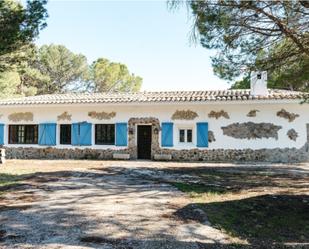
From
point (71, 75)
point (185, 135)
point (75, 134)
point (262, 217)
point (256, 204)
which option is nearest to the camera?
point (262, 217)

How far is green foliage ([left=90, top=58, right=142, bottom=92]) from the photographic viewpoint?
38031 mm

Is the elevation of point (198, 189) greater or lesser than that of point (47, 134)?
lesser

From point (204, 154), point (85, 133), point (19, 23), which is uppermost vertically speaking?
point (19, 23)

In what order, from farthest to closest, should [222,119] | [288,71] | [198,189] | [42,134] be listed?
[42,134], [222,119], [198,189], [288,71]

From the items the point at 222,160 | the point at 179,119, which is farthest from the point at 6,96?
the point at 222,160

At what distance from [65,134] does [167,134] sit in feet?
18.7

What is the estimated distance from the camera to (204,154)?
17750 mm

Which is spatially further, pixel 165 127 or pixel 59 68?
pixel 59 68

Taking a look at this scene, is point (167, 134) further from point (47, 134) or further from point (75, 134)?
point (47, 134)

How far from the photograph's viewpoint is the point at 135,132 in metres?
18.7

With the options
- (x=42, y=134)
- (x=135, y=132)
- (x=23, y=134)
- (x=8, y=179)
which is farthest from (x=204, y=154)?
(x=23, y=134)

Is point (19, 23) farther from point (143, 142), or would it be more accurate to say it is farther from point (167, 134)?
point (143, 142)

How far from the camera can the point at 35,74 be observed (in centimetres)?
3147

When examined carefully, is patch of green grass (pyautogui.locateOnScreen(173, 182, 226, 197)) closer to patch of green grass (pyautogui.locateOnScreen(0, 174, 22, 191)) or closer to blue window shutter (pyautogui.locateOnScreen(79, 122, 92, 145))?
patch of green grass (pyautogui.locateOnScreen(0, 174, 22, 191))
